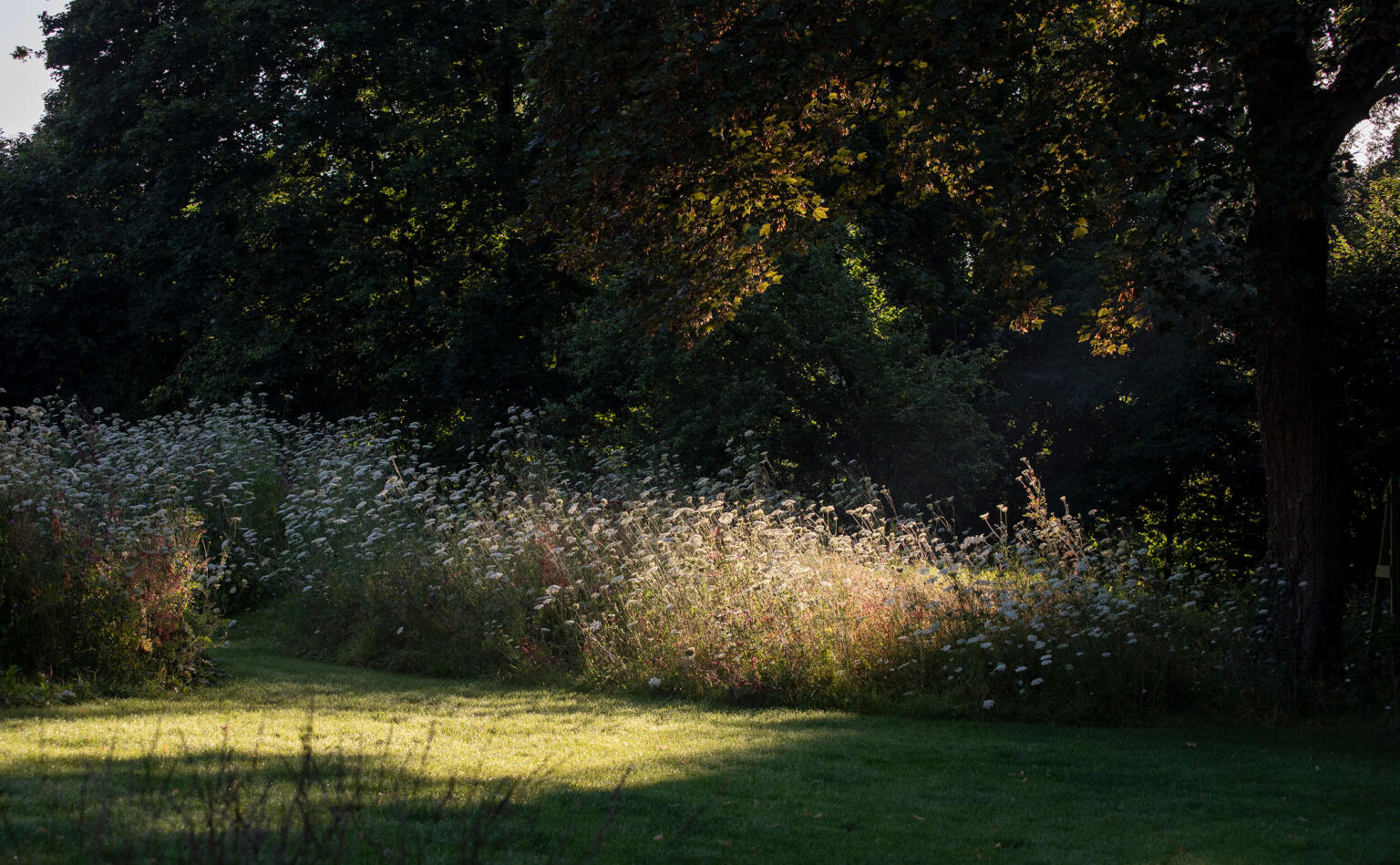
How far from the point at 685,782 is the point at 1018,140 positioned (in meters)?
5.88

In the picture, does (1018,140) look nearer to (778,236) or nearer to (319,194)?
(778,236)

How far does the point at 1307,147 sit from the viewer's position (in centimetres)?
846

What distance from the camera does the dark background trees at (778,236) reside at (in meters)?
8.79

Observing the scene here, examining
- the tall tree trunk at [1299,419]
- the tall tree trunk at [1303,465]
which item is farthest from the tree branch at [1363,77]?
the tall tree trunk at [1303,465]

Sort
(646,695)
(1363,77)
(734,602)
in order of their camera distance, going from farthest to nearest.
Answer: (734,602), (646,695), (1363,77)

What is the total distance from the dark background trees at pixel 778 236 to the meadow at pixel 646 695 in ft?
5.89

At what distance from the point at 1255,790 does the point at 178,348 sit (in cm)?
2770

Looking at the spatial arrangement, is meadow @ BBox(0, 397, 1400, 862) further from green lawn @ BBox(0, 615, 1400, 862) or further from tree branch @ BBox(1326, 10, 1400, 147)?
tree branch @ BBox(1326, 10, 1400, 147)

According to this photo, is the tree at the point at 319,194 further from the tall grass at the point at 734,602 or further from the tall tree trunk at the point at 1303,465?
the tall tree trunk at the point at 1303,465

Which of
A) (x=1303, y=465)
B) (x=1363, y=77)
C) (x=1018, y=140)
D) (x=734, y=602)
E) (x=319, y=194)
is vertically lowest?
(x=734, y=602)

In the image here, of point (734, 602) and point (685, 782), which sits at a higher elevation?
point (734, 602)

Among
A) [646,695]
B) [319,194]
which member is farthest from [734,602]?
[319,194]

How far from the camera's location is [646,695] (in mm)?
9109

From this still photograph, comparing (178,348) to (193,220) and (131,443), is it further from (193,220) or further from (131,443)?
(131,443)
